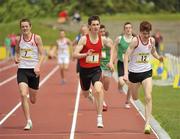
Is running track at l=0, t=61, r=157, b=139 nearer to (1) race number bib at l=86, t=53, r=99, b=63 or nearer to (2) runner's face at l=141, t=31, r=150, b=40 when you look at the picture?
(1) race number bib at l=86, t=53, r=99, b=63

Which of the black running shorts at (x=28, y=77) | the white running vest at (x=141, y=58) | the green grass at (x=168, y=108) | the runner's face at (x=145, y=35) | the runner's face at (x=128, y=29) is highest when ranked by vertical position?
the runner's face at (x=145, y=35)

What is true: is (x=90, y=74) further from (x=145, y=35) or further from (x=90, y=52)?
(x=145, y=35)

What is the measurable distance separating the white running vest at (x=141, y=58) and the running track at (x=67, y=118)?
115cm

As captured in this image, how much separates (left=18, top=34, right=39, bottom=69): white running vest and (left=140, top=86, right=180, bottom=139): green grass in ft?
9.27

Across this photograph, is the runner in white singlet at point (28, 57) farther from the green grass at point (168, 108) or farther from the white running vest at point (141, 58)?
the green grass at point (168, 108)

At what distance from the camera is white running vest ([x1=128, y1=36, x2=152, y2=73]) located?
13258 mm

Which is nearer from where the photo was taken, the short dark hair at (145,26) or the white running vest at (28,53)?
the short dark hair at (145,26)

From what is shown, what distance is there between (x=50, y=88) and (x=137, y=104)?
7347 millimetres

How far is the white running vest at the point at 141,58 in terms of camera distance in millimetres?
13258

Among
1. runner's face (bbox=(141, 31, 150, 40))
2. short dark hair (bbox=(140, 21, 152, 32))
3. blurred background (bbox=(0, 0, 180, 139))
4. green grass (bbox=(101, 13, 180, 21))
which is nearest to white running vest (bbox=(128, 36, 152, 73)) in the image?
runner's face (bbox=(141, 31, 150, 40))

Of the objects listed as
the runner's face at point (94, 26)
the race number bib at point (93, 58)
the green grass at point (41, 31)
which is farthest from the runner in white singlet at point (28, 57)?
the green grass at point (41, 31)

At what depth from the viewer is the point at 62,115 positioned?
16.2 m

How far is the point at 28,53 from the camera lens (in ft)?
45.4

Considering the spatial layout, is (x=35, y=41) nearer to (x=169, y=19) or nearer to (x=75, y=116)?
(x=75, y=116)
